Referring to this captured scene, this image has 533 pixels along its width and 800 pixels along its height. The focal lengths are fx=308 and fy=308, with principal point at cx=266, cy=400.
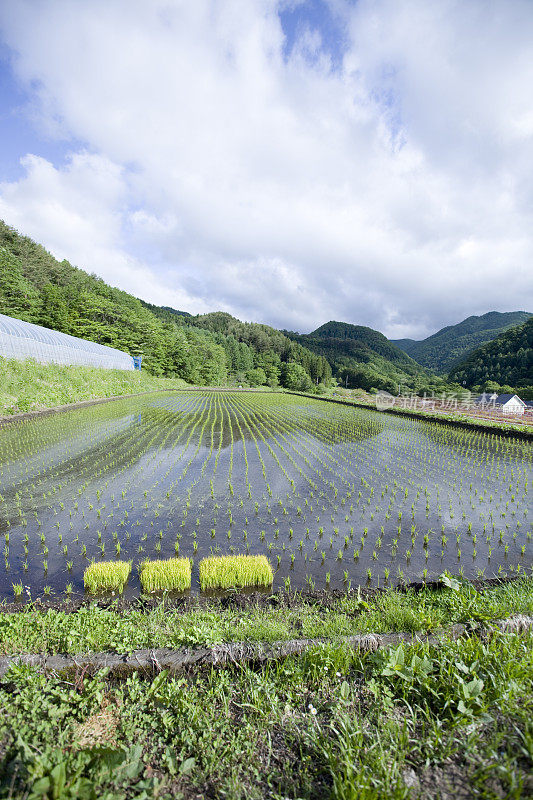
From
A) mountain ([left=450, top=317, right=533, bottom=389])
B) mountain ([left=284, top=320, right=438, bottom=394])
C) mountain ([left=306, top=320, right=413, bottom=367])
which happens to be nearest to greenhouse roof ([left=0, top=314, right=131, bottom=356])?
mountain ([left=284, top=320, right=438, bottom=394])

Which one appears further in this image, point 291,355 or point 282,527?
point 291,355

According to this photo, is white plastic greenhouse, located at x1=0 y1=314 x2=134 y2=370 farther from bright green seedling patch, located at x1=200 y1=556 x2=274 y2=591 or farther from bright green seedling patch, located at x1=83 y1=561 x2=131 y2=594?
bright green seedling patch, located at x1=200 y1=556 x2=274 y2=591

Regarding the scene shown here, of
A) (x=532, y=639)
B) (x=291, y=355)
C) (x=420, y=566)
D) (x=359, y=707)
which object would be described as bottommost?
(x=420, y=566)

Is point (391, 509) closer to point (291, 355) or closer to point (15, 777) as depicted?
point (15, 777)

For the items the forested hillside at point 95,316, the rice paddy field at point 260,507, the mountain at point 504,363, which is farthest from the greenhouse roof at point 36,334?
the mountain at point 504,363

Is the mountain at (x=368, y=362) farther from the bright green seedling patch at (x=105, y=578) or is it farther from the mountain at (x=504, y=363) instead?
the bright green seedling patch at (x=105, y=578)

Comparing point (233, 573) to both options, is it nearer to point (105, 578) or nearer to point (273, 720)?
point (105, 578)

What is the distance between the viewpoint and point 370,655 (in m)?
2.65

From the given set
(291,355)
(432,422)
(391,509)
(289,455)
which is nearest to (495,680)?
(391,509)

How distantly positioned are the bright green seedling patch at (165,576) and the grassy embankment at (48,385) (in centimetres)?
1534

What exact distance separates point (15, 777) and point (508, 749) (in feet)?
8.39

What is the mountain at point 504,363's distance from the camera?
249 ft

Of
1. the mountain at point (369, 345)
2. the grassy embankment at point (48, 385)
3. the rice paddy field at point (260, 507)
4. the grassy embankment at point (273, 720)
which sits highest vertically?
the mountain at point (369, 345)

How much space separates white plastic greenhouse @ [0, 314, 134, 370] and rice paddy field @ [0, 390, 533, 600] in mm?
9114
